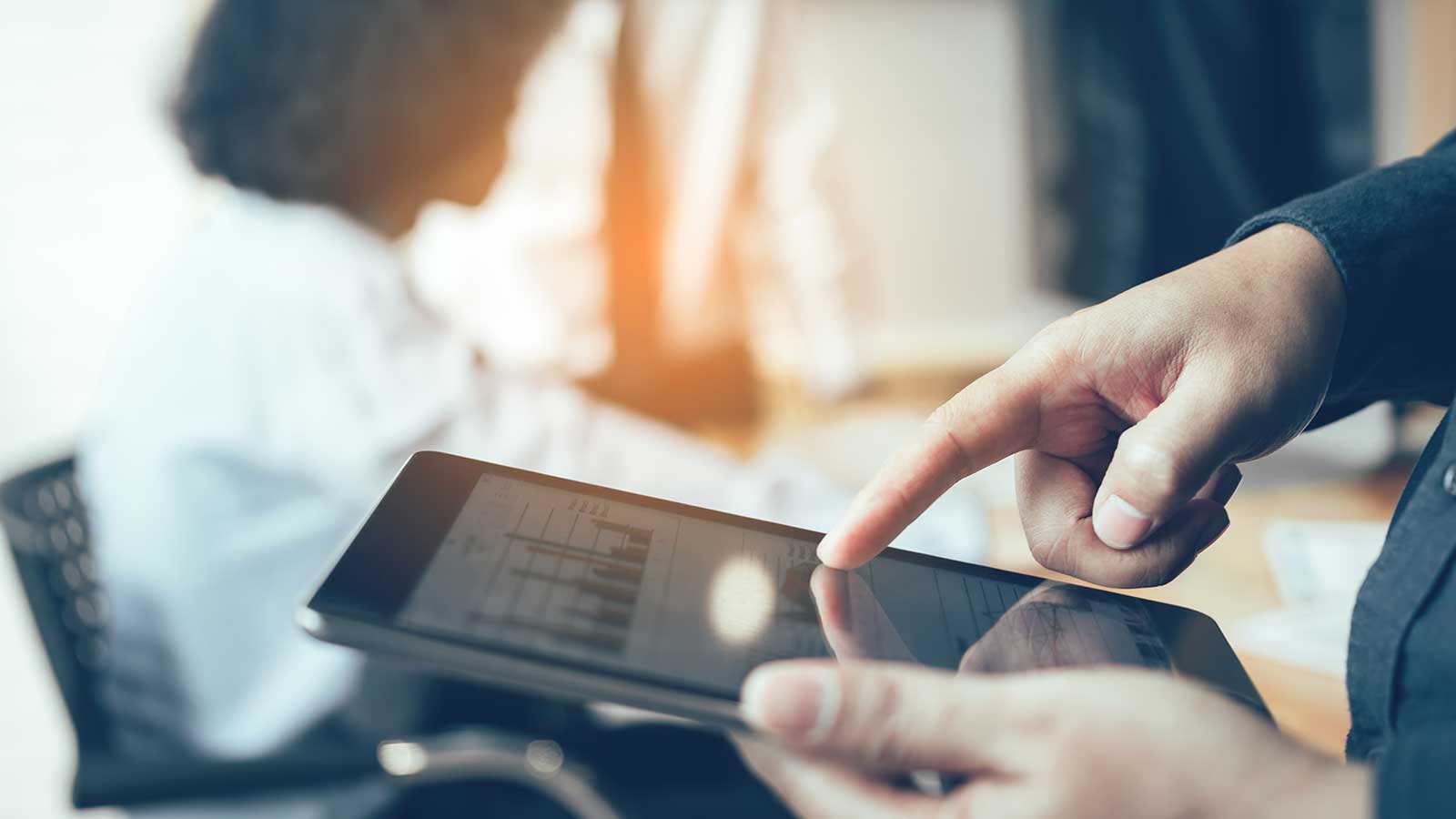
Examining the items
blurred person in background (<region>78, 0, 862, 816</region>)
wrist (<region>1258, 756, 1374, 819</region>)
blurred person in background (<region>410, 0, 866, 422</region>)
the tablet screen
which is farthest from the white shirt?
blurred person in background (<region>410, 0, 866, 422</region>)

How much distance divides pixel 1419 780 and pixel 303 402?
78cm

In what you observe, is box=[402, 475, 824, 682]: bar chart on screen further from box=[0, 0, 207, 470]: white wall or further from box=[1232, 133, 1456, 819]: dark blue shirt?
box=[0, 0, 207, 470]: white wall

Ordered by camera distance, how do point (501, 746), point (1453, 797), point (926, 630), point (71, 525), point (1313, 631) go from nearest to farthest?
point (1453, 797)
point (926, 630)
point (1313, 631)
point (501, 746)
point (71, 525)

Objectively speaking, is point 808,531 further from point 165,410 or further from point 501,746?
point 165,410

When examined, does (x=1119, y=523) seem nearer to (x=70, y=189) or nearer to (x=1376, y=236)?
(x=1376, y=236)

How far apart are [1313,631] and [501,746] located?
0.47 metres

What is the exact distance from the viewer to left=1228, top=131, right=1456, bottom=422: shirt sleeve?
Answer: 1.21 feet

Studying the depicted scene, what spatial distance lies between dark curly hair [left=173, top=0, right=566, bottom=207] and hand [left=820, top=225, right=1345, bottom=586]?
2.40 feet

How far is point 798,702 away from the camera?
0.88ft

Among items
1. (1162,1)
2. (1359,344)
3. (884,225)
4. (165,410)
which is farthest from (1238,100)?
(884,225)

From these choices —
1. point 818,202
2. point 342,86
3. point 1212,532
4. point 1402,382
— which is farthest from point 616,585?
point 818,202

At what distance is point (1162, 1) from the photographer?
0.78 metres

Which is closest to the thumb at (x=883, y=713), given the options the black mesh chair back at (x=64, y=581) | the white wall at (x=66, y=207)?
the black mesh chair back at (x=64, y=581)

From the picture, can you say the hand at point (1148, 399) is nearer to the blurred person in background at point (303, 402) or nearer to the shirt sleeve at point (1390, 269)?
the shirt sleeve at point (1390, 269)
